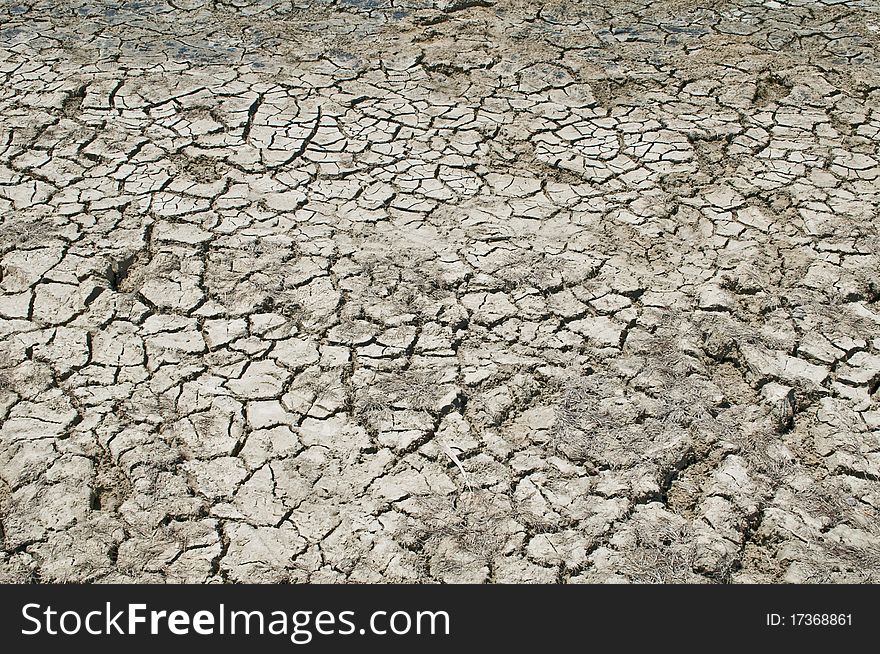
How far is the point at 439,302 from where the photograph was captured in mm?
3209

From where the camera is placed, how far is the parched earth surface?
98.8 inches

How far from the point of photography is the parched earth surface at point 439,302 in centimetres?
251

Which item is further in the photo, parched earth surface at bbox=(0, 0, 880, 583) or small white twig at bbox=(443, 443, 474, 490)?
small white twig at bbox=(443, 443, 474, 490)

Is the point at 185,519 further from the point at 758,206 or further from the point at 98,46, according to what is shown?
the point at 98,46

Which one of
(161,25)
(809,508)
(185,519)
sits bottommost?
(809,508)

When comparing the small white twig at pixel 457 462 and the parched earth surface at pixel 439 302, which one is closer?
the parched earth surface at pixel 439 302

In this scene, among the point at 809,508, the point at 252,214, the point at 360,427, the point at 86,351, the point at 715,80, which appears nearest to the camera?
the point at 809,508

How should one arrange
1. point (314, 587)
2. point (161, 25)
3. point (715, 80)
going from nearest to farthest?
point (314, 587) → point (715, 80) → point (161, 25)

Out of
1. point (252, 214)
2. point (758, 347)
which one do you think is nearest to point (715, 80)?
point (758, 347)

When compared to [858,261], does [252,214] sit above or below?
above

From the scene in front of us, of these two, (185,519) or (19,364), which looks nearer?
(185,519)

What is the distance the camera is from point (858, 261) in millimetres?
3369

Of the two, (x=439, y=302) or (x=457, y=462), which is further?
(x=439, y=302)

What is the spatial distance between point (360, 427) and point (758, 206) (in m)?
1.83
